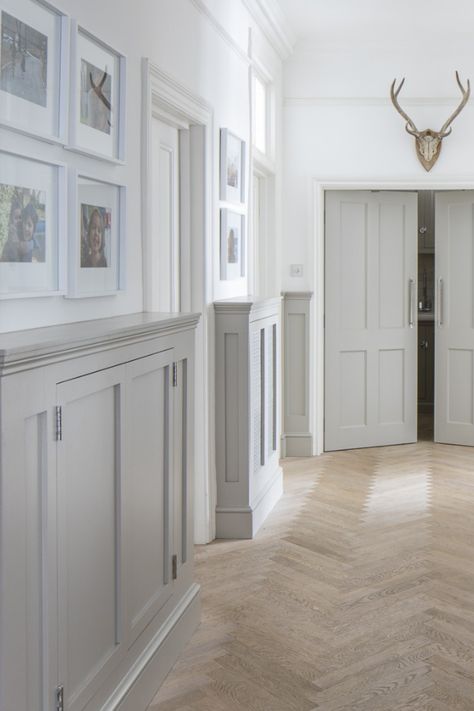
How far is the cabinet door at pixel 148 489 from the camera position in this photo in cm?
261

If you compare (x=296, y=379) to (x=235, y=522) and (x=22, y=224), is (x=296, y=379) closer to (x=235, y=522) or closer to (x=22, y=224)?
(x=235, y=522)

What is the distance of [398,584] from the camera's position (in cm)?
383

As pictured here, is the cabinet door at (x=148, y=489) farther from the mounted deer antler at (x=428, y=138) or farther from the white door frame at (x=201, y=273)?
the mounted deer antler at (x=428, y=138)

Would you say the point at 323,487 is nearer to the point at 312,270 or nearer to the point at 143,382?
the point at 312,270

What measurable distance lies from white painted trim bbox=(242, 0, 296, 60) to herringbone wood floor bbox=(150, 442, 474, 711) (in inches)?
111

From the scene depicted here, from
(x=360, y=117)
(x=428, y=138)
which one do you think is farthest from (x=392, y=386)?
(x=360, y=117)

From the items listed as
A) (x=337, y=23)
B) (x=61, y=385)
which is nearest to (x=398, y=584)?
(x=61, y=385)

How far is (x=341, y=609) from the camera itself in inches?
140

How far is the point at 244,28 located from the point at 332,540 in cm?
281

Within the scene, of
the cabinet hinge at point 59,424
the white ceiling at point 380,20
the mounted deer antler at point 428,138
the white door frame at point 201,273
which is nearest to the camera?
the cabinet hinge at point 59,424

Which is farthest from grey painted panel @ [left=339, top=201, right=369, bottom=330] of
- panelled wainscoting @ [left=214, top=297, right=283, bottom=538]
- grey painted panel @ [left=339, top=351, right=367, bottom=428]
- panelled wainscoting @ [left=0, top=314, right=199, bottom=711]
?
panelled wainscoting @ [left=0, top=314, right=199, bottom=711]

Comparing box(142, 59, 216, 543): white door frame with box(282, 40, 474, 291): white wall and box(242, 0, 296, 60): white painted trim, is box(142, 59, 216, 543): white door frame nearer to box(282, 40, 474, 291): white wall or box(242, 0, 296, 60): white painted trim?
box(242, 0, 296, 60): white painted trim

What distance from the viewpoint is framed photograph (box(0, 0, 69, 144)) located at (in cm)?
224

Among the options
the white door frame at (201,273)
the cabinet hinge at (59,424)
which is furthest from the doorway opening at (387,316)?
the cabinet hinge at (59,424)
